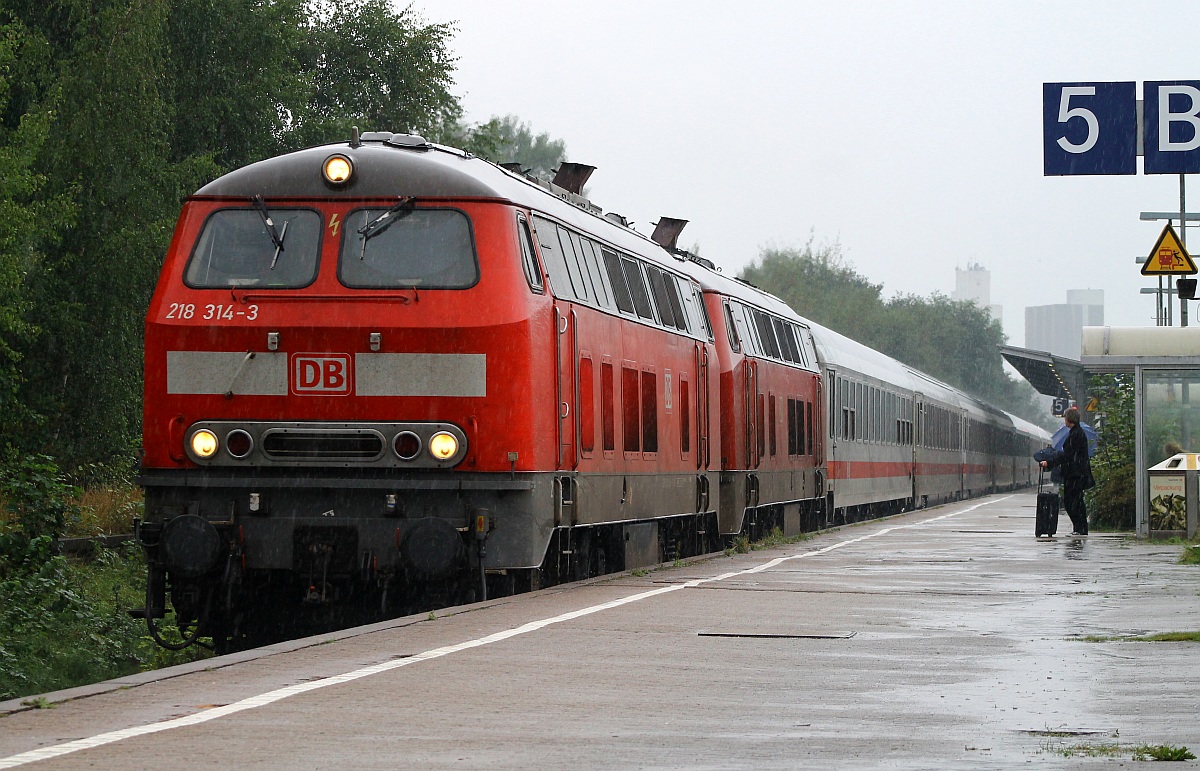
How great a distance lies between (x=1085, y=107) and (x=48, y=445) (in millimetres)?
17477

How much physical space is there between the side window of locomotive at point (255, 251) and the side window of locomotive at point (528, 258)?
1405 mm

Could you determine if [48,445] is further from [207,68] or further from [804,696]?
[804,696]

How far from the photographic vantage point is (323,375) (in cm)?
1195

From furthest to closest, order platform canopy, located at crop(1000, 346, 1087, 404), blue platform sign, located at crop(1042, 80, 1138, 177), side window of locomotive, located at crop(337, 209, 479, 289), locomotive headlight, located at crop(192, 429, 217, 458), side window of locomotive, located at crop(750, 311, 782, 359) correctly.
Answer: platform canopy, located at crop(1000, 346, 1087, 404) → blue platform sign, located at crop(1042, 80, 1138, 177) → side window of locomotive, located at crop(750, 311, 782, 359) → side window of locomotive, located at crop(337, 209, 479, 289) → locomotive headlight, located at crop(192, 429, 217, 458)

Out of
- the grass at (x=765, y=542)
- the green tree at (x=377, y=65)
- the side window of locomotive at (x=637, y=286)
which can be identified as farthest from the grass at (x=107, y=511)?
the green tree at (x=377, y=65)

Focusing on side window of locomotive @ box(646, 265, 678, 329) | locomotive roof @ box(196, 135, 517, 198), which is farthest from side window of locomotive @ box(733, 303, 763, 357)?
locomotive roof @ box(196, 135, 517, 198)

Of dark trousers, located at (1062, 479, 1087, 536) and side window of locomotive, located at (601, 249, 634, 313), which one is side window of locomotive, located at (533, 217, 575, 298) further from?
dark trousers, located at (1062, 479, 1087, 536)

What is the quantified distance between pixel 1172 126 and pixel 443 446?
17188mm

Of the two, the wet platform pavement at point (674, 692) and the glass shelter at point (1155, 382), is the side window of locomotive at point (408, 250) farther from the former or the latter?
the glass shelter at point (1155, 382)

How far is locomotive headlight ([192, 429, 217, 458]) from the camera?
468 inches

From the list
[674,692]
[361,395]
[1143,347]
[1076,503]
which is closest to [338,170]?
[361,395]

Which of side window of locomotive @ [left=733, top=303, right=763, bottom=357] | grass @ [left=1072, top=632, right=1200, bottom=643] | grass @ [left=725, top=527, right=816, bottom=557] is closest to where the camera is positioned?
grass @ [left=1072, top=632, right=1200, bottom=643]

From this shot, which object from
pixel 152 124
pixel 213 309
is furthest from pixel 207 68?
pixel 213 309

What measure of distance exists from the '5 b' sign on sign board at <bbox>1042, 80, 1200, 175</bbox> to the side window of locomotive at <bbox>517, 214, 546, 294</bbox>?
14.8 meters
